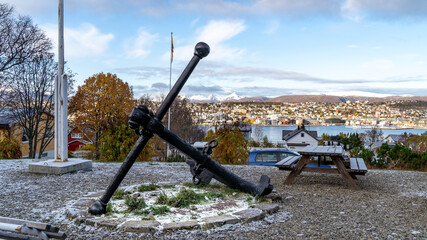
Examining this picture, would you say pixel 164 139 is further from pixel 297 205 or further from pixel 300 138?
pixel 300 138

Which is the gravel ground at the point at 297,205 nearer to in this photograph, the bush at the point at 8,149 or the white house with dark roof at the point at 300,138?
the bush at the point at 8,149

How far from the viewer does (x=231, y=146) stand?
11258 millimetres

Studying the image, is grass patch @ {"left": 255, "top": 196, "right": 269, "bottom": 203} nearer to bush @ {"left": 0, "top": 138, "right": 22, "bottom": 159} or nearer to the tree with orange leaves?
bush @ {"left": 0, "top": 138, "right": 22, "bottom": 159}

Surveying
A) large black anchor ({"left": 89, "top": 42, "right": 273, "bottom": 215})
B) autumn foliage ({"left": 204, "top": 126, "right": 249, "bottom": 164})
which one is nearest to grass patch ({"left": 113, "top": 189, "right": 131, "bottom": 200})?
large black anchor ({"left": 89, "top": 42, "right": 273, "bottom": 215})

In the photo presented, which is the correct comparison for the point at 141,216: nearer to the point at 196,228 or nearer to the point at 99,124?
the point at 196,228

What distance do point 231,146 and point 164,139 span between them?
A: 7.54 m

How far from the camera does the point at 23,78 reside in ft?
66.6

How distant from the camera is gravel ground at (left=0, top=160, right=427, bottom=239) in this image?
3576 mm

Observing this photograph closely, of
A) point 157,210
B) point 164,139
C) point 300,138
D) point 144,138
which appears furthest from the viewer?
point 300,138

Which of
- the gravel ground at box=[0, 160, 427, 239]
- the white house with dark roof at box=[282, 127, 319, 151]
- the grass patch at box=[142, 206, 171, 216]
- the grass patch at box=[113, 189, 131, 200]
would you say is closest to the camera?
the gravel ground at box=[0, 160, 427, 239]

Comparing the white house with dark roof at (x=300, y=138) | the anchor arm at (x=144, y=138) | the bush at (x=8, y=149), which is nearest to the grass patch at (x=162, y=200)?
the anchor arm at (x=144, y=138)

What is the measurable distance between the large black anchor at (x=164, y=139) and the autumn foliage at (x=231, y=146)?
21.2 feet

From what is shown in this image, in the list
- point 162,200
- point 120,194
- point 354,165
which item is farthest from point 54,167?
point 354,165

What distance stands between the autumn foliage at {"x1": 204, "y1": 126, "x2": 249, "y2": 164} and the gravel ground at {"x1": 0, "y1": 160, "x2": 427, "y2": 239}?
10.1ft
